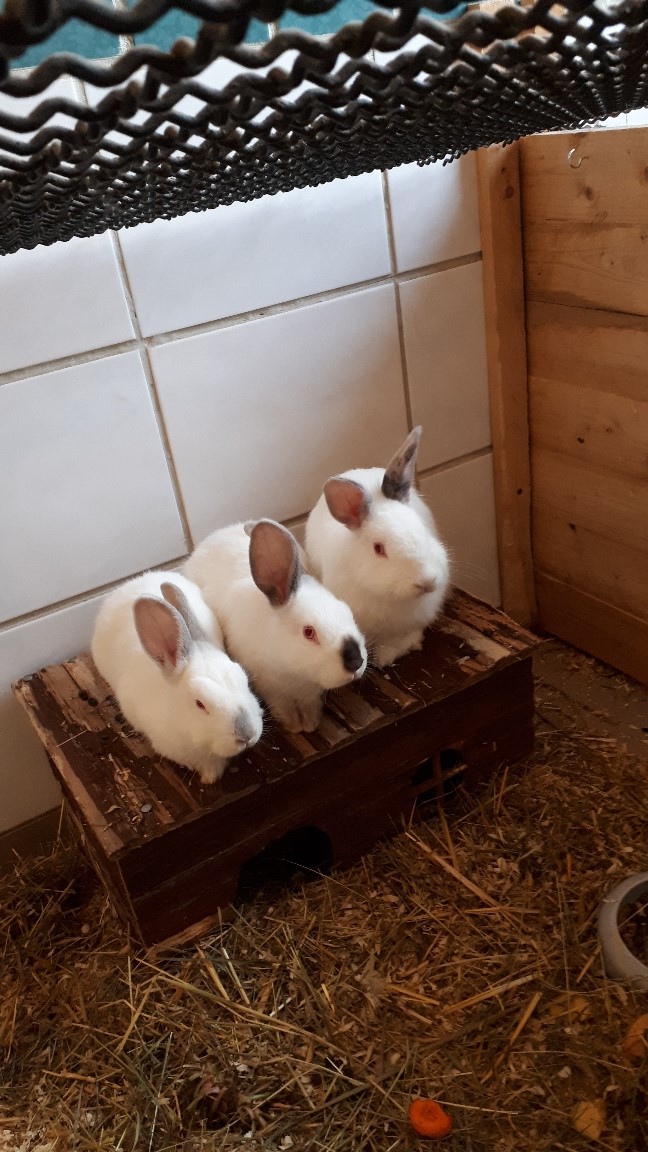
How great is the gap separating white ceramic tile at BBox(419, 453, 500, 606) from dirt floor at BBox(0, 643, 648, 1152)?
60 centimetres

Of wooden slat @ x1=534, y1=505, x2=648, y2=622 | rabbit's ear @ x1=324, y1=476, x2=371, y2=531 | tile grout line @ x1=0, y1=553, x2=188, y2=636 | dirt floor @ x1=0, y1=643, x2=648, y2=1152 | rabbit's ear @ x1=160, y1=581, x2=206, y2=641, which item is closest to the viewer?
dirt floor @ x1=0, y1=643, x2=648, y2=1152

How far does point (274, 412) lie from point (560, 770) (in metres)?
0.80

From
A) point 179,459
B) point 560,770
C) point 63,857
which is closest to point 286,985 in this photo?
point 63,857

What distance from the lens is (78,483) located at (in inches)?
57.2

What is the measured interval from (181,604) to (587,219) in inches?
39.1

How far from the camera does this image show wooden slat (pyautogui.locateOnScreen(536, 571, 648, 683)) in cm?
178

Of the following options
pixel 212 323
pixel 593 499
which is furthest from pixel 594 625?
pixel 212 323

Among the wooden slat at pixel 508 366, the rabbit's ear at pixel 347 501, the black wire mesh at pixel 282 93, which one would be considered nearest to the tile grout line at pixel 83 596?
the wooden slat at pixel 508 366

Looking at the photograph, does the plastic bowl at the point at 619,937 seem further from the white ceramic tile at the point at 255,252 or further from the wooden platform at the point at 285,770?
the white ceramic tile at the point at 255,252

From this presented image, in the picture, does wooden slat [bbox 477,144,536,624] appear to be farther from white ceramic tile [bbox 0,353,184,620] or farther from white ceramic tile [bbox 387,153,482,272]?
white ceramic tile [bbox 0,353,184,620]

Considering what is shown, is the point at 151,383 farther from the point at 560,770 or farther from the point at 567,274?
the point at 560,770

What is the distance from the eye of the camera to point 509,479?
1899 mm

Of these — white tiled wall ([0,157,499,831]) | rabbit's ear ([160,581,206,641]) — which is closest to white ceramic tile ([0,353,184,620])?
white tiled wall ([0,157,499,831])

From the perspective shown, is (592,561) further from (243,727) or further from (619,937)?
(243,727)
